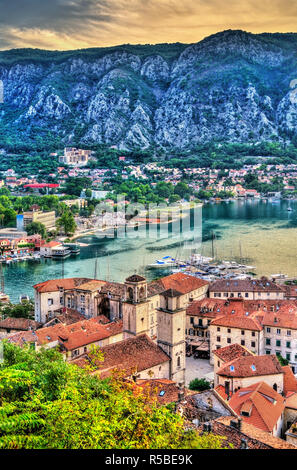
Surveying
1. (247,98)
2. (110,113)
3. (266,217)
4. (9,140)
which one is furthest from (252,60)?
(266,217)

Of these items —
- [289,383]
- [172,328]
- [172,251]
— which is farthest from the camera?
[172,251]

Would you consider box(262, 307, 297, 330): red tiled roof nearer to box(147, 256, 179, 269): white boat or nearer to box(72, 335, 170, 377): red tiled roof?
box(72, 335, 170, 377): red tiled roof

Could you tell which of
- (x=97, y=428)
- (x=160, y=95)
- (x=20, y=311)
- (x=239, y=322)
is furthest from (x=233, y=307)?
(x=160, y=95)

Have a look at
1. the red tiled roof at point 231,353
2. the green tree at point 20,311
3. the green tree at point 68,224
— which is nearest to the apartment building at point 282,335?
the red tiled roof at point 231,353

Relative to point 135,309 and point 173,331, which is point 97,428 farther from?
point 135,309
